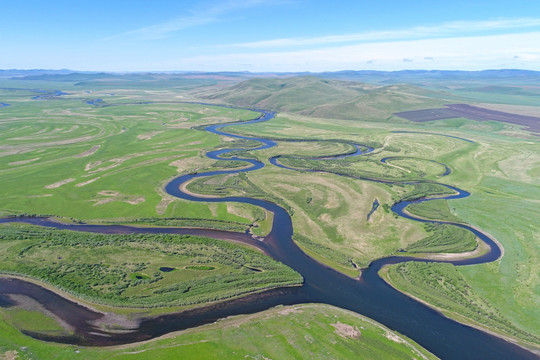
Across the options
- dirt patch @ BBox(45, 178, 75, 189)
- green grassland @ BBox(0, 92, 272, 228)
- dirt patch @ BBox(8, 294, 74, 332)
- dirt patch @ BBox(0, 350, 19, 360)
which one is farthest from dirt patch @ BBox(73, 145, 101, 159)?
dirt patch @ BBox(0, 350, 19, 360)

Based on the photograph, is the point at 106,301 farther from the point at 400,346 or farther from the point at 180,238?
the point at 400,346

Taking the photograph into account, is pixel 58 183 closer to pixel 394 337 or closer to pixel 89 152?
pixel 89 152

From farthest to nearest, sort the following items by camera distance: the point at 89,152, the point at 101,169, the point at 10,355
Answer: the point at 89,152
the point at 101,169
the point at 10,355

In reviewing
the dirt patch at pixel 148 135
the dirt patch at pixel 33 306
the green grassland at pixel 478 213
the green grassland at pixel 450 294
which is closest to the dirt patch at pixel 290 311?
the green grassland at pixel 478 213

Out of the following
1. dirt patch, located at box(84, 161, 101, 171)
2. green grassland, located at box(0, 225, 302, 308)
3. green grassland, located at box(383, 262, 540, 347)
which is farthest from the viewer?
dirt patch, located at box(84, 161, 101, 171)

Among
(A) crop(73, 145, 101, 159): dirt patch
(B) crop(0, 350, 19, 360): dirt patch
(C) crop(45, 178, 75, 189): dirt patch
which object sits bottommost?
(B) crop(0, 350, 19, 360): dirt patch

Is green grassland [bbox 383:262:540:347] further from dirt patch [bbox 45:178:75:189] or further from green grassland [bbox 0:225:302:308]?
dirt patch [bbox 45:178:75:189]

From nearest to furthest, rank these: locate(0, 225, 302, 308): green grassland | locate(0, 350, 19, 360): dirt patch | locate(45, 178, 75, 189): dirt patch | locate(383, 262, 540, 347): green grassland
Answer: locate(0, 350, 19, 360): dirt patch, locate(383, 262, 540, 347): green grassland, locate(0, 225, 302, 308): green grassland, locate(45, 178, 75, 189): dirt patch

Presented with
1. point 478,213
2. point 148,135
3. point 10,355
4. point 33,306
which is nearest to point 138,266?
point 33,306
